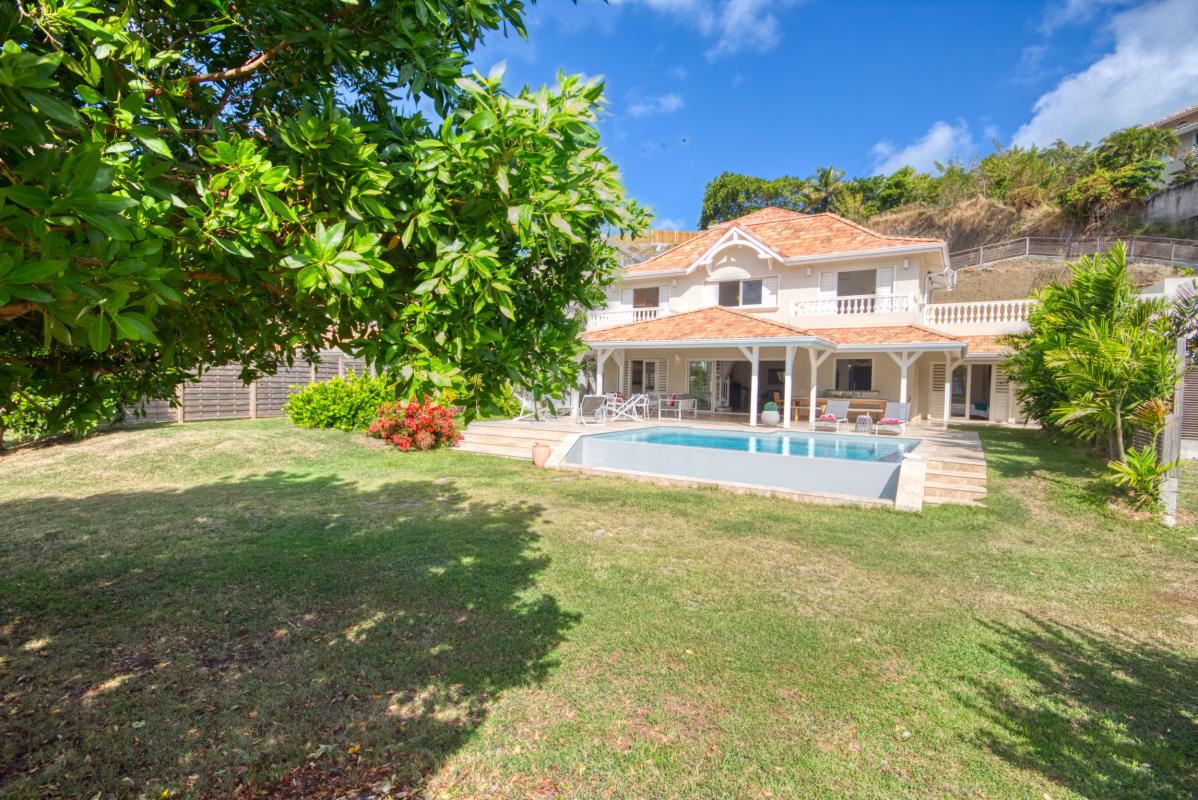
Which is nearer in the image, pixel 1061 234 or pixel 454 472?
pixel 454 472

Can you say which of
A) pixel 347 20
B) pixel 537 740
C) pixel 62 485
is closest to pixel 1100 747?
pixel 537 740

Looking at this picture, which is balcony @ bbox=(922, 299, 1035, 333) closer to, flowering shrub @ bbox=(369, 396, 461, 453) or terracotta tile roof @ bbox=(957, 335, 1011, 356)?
terracotta tile roof @ bbox=(957, 335, 1011, 356)

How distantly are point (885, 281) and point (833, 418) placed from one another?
261 inches

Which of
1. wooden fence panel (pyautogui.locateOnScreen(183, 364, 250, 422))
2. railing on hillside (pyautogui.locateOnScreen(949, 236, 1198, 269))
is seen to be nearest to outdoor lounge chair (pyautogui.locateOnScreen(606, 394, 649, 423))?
wooden fence panel (pyautogui.locateOnScreen(183, 364, 250, 422))

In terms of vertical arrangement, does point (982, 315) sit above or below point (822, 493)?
above

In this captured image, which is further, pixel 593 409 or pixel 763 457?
pixel 593 409

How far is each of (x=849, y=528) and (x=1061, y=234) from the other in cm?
4147

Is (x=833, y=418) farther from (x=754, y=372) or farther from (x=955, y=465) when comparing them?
(x=955, y=465)

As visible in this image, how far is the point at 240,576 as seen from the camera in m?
6.38

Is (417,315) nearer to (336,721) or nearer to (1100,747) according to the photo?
(336,721)

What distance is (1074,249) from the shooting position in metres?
36.1

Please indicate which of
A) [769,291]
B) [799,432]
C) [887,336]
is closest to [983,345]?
[887,336]

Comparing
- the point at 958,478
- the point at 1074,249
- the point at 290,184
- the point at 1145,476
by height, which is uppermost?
the point at 1074,249

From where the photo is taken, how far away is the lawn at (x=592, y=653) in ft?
11.3
